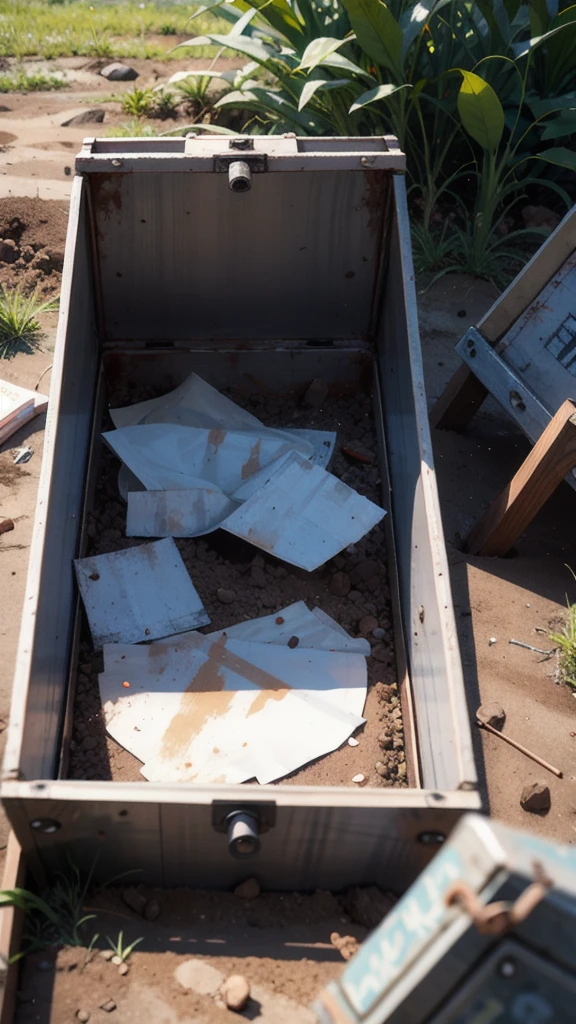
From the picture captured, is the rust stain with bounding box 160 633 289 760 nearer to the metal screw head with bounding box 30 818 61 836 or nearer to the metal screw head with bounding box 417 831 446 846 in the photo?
the metal screw head with bounding box 30 818 61 836

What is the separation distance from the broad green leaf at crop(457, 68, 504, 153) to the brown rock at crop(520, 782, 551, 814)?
2.88 meters

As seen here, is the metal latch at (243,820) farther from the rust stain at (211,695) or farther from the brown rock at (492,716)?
the brown rock at (492,716)

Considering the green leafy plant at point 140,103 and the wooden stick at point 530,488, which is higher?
the green leafy plant at point 140,103

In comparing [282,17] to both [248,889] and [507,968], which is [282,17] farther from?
[507,968]

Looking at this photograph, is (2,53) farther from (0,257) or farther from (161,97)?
(0,257)

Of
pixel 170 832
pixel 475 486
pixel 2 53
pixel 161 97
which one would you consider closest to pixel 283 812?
pixel 170 832

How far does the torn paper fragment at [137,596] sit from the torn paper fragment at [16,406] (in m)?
1.02

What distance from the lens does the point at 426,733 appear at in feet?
8.07

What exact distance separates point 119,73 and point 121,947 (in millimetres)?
6558

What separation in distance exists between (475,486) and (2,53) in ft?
18.8

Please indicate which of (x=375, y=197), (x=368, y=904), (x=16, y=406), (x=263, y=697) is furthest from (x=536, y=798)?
(x=16, y=406)

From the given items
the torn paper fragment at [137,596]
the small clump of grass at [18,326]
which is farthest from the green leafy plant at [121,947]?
the small clump of grass at [18,326]

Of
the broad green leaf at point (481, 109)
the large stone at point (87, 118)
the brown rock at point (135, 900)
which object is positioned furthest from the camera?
the large stone at point (87, 118)

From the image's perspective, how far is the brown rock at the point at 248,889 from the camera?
2205mm
